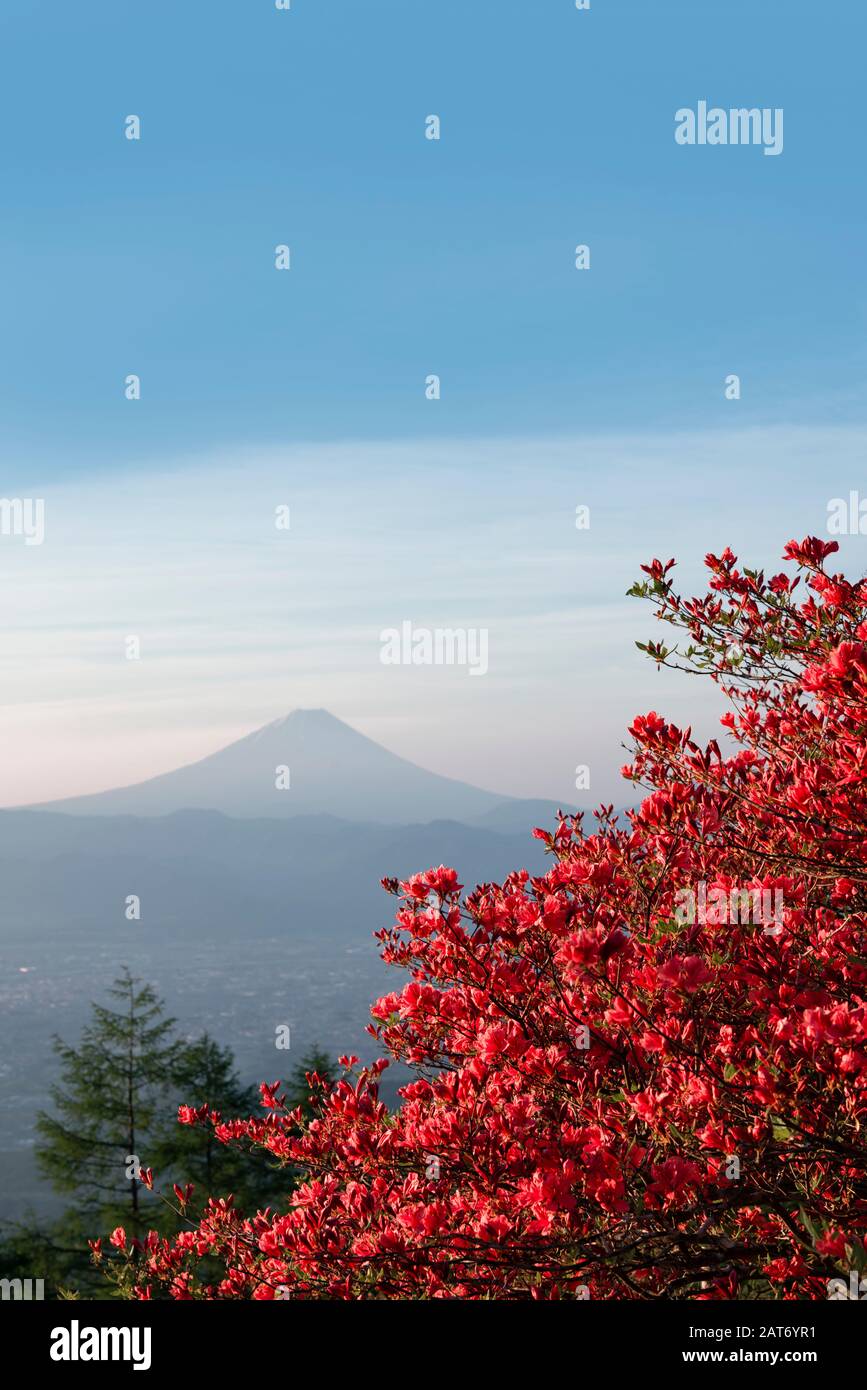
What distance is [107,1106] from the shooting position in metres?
20.9

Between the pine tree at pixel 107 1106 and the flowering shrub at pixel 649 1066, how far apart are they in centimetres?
1727

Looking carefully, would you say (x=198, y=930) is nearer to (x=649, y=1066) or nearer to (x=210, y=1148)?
(x=210, y=1148)

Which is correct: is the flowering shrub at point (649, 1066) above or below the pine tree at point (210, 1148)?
above

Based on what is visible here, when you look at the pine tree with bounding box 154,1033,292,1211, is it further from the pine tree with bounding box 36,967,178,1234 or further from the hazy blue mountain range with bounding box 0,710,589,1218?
the hazy blue mountain range with bounding box 0,710,589,1218

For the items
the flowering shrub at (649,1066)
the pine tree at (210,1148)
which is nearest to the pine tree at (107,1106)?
the pine tree at (210,1148)

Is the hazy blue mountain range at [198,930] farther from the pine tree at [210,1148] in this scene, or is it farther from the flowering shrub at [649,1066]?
the pine tree at [210,1148]

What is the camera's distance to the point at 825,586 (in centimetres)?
500

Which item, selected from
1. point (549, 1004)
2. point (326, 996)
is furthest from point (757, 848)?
point (326, 996)

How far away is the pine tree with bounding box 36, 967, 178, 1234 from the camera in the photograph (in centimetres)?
2059

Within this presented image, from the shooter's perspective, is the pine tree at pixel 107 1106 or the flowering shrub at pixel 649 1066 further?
the pine tree at pixel 107 1106

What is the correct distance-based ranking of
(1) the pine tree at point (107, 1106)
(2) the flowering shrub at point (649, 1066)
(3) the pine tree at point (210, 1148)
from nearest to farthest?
(2) the flowering shrub at point (649, 1066)
(1) the pine tree at point (107, 1106)
(3) the pine tree at point (210, 1148)

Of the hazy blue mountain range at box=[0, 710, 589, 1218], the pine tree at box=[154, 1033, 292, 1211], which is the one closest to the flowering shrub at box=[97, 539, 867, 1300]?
Answer: the hazy blue mountain range at box=[0, 710, 589, 1218]

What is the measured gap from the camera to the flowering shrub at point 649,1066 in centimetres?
363
